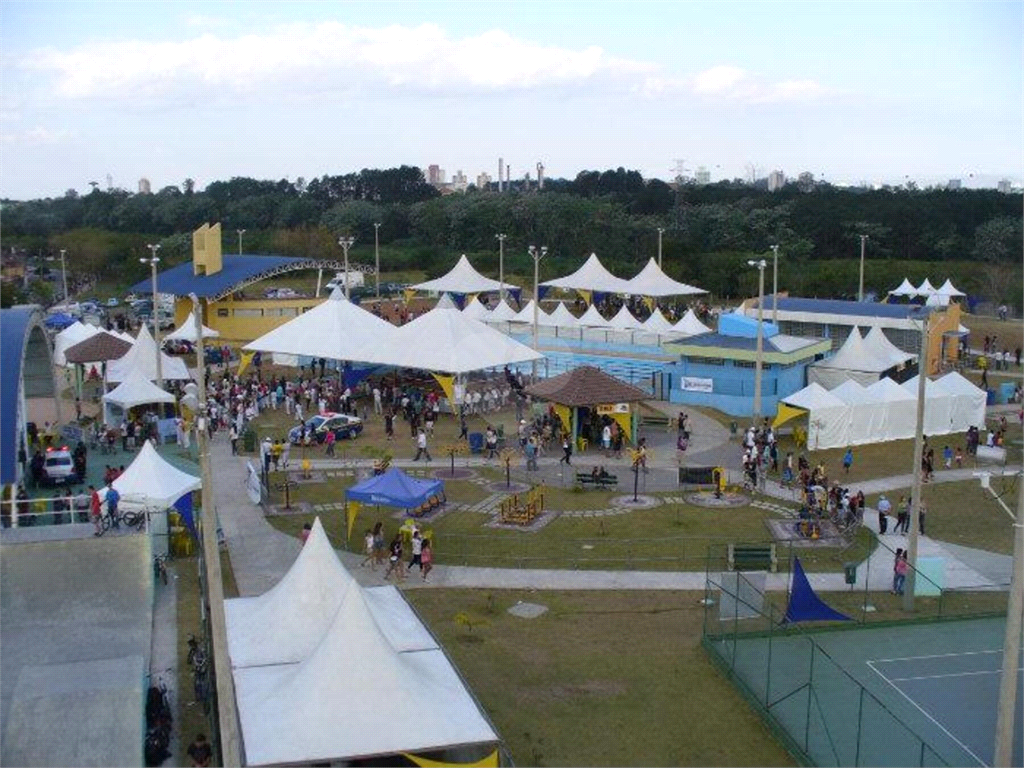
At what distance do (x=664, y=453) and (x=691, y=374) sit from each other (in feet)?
24.9

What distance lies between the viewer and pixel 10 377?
71.3 ft

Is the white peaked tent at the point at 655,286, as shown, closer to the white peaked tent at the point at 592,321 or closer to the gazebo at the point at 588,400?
the white peaked tent at the point at 592,321

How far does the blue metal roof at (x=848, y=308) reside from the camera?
46312mm

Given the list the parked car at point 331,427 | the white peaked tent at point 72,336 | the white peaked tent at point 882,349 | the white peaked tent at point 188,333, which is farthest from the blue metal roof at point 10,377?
the white peaked tent at point 882,349

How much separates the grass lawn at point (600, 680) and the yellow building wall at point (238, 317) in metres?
35.3

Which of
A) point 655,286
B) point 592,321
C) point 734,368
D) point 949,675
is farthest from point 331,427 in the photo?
point 655,286

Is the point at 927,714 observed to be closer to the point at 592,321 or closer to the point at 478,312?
the point at 592,321

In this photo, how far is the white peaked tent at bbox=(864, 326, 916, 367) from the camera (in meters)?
40.0

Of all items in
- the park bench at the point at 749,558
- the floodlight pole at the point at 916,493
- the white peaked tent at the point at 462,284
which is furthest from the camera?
the white peaked tent at the point at 462,284

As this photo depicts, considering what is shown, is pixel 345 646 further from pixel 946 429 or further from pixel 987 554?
pixel 946 429

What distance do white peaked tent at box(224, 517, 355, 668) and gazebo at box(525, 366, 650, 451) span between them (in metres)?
15.3

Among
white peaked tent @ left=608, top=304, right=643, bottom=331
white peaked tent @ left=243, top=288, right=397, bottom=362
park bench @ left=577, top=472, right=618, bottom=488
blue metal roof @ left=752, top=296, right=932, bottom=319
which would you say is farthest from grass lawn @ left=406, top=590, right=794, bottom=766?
blue metal roof @ left=752, top=296, right=932, bottom=319

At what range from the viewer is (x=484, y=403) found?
37688 mm

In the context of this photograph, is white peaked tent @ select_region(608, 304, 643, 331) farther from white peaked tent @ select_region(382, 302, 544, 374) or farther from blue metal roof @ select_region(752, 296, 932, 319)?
white peaked tent @ select_region(382, 302, 544, 374)
